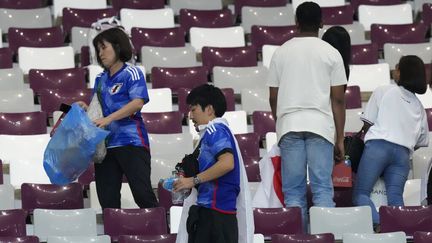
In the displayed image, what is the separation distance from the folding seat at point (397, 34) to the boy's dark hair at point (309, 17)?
3.47m

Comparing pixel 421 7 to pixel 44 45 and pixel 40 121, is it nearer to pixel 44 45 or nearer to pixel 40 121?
pixel 44 45

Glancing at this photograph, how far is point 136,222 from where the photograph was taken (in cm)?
833

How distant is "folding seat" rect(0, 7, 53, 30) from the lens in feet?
39.7

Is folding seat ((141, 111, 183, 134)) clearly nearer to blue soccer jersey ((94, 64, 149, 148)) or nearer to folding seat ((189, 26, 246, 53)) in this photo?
blue soccer jersey ((94, 64, 149, 148))

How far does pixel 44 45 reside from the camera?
11688mm

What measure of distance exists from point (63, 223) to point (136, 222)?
0.42m

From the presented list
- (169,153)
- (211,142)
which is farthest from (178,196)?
(169,153)

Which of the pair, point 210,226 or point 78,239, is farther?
point 78,239

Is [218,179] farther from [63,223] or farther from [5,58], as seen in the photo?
[5,58]

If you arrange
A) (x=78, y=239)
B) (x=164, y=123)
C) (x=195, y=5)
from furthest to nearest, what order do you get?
(x=195, y=5) < (x=164, y=123) < (x=78, y=239)

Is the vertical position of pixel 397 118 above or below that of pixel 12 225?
above

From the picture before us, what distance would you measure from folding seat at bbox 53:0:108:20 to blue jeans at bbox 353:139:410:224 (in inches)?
166

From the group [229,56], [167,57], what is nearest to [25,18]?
[167,57]

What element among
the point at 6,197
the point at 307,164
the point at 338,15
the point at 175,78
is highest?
the point at 338,15
